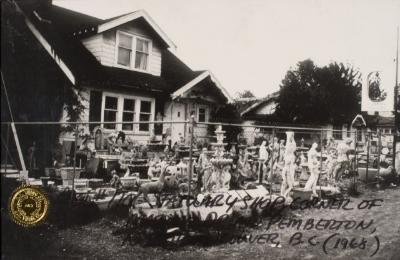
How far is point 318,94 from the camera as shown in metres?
20.8

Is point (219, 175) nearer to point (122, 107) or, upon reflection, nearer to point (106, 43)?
point (122, 107)

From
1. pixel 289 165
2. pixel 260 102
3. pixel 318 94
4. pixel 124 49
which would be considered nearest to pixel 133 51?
pixel 124 49

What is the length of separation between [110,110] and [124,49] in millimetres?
2193

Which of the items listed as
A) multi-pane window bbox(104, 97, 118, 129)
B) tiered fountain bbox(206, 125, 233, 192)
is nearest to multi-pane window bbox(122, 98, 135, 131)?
multi-pane window bbox(104, 97, 118, 129)

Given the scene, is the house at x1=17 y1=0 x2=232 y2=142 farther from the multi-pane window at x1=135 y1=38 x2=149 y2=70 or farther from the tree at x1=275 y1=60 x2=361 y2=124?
the tree at x1=275 y1=60 x2=361 y2=124

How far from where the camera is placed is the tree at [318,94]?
68.4 feet

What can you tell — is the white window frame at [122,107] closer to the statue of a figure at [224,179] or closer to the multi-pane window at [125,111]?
the multi-pane window at [125,111]

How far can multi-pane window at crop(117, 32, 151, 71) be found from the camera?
1307cm

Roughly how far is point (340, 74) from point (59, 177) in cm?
1832

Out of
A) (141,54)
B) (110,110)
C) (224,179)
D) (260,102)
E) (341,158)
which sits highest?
(141,54)

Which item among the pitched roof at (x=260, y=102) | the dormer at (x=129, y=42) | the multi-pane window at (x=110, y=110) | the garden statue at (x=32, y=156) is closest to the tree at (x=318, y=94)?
the pitched roof at (x=260, y=102)

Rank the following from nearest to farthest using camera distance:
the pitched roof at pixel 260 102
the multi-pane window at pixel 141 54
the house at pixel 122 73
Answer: the house at pixel 122 73 → the multi-pane window at pixel 141 54 → the pitched roof at pixel 260 102

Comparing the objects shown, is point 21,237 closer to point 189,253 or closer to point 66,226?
point 66,226

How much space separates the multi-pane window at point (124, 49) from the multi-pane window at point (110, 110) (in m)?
1.33
